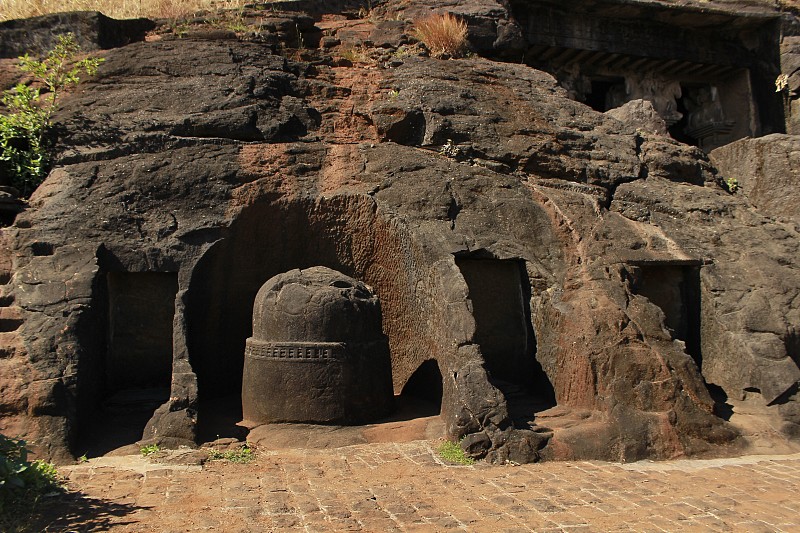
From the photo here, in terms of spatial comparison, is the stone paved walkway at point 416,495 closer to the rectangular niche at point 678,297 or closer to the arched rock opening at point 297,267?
the arched rock opening at point 297,267

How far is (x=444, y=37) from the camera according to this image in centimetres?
979

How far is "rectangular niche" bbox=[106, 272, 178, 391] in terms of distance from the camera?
6590 millimetres

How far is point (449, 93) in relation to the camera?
863 centimetres

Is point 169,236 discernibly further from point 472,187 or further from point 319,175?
point 472,187

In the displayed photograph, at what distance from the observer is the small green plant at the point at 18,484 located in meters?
3.96

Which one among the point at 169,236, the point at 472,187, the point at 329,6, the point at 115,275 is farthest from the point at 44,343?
the point at 329,6

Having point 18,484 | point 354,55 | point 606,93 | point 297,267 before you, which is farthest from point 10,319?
point 606,93

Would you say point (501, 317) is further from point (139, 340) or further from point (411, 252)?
point (139, 340)

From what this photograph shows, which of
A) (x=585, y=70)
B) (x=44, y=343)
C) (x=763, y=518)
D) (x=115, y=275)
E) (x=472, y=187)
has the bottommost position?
(x=763, y=518)

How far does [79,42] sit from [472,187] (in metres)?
5.27

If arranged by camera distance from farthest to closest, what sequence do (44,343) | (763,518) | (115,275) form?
1. (115,275)
2. (44,343)
3. (763,518)

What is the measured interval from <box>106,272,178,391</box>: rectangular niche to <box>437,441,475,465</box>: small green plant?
2734 millimetres

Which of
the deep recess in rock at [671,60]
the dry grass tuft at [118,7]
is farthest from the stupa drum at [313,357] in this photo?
the deep recess in rock at [671,60]

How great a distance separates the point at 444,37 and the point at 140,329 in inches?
223
